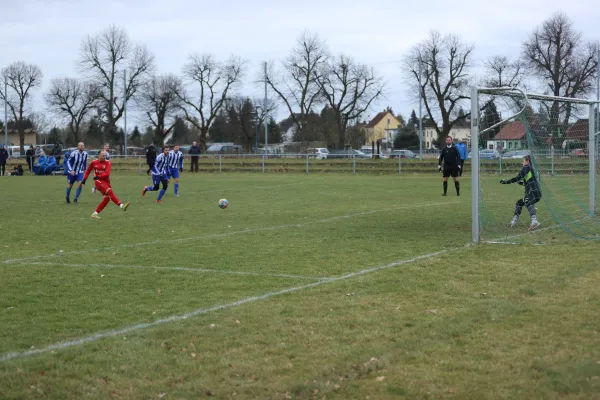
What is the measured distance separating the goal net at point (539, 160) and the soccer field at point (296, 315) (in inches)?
30.1

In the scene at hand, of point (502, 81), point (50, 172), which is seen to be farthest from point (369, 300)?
point (502, 81)

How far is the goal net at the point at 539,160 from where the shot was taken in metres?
12.8

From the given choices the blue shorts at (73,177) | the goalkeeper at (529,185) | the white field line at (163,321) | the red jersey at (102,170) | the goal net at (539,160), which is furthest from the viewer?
the blue shorts at (73,177)

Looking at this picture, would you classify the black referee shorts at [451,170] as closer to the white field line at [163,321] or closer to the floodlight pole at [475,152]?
the floodlight pole at [475,152]

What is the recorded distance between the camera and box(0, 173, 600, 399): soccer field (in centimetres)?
516

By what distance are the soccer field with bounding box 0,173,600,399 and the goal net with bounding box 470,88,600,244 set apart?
77 cm

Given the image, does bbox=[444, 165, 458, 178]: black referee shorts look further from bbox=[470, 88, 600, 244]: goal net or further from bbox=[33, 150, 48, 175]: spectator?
bbox=[33, 150, 48, 175]: spectator

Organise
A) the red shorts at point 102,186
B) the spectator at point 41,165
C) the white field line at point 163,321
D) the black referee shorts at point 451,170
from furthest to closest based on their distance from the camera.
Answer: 1. the spectator at point 41,165
2. the black referee shorts at point 451,170
3. the red shorts at point 102,186
4. the white field line at point 163,321

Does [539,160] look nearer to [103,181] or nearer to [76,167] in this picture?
[103,181]

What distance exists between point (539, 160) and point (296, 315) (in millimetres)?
8894

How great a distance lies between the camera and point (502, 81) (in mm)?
54844

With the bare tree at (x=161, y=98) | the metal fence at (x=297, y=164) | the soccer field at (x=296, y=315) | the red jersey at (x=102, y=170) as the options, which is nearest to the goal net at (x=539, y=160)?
the soccer field at (x=296, y=315)

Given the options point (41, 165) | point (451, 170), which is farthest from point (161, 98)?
point (451, 170)

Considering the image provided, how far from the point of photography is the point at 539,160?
14234 mm
